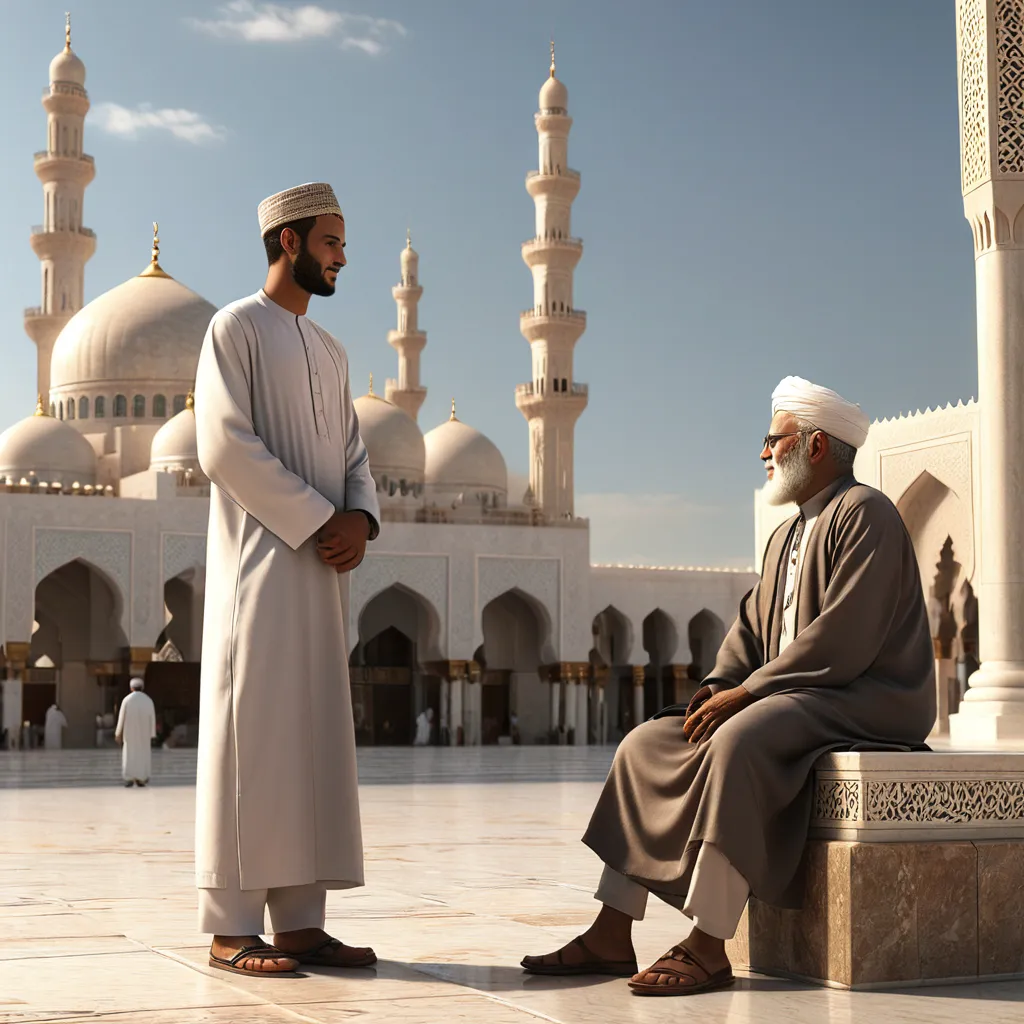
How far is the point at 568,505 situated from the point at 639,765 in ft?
68.3

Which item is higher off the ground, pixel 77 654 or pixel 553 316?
pixel 553 316

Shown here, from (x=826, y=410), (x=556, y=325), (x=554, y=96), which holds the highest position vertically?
(x=554, y=96)

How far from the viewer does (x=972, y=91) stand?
799 cm

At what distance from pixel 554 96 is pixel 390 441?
18.8 ft

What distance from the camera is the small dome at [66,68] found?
79.5 feet

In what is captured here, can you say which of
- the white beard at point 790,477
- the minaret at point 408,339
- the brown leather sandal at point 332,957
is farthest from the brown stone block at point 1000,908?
the minaret at point 408,339

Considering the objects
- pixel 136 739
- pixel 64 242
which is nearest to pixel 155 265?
pixel 64 242

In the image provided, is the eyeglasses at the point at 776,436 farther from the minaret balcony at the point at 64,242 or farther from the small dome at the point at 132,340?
the minaret balcony at the point at 64,242

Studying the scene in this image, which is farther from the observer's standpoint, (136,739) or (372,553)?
(372,553)

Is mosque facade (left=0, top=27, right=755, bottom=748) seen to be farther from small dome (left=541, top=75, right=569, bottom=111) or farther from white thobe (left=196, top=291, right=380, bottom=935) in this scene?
white thobe (left=196, top=291, right=380, bottom=935)

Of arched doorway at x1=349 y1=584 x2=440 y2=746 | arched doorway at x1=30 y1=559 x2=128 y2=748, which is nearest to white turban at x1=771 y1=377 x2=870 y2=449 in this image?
arched doorway at x1=30 y1=559 x2=128 y2=748

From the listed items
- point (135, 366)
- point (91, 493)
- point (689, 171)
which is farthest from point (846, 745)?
point (135, 366)

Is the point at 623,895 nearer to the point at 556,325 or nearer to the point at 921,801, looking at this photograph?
the point at 921,801

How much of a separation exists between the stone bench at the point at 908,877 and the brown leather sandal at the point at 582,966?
212 millimetres
